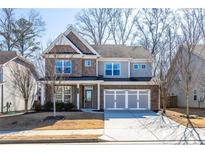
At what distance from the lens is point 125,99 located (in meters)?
28.9

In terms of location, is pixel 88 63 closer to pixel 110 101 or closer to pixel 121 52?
pixel 121 52

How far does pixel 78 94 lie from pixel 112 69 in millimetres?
4498

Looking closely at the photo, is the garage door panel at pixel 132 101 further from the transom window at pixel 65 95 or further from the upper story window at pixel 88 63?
the transom window at pixel 65 95

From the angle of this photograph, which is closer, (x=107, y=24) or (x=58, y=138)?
(x=58, y=138)

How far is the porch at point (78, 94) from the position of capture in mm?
28484

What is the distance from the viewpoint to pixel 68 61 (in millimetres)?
29094

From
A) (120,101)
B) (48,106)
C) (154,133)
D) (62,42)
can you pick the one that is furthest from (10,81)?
(154,133)

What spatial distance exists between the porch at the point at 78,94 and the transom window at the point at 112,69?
2405 mm

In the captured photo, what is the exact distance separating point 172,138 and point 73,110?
14.6 meters

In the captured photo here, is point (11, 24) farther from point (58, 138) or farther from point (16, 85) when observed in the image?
point (58, 138)

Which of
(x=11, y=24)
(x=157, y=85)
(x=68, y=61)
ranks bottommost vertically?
(x=157, y=85)

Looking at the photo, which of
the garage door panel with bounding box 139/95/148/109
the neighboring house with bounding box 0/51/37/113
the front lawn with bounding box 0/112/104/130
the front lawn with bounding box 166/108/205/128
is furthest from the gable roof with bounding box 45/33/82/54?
the front lawn with bounding box 166/108/205/128

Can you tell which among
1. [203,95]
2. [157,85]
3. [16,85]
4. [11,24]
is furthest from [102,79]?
[11,24]

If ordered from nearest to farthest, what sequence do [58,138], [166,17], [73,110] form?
1. [58,138]
2. [73,110]
3. [166,17]
